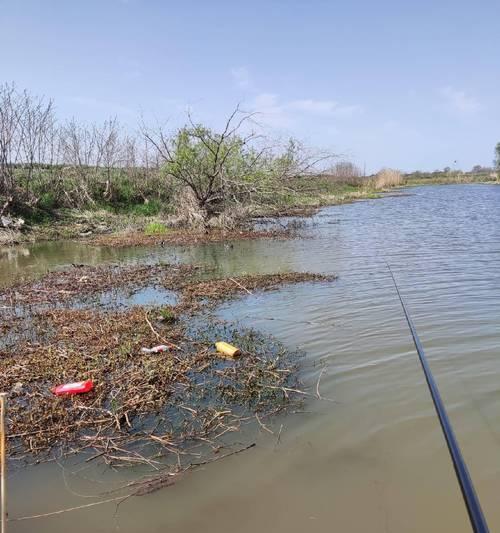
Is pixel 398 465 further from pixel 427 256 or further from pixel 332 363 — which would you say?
pixel 427 256

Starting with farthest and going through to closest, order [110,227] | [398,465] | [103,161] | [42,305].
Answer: [103,161]
[110,227]
[42,305]
[398,465]

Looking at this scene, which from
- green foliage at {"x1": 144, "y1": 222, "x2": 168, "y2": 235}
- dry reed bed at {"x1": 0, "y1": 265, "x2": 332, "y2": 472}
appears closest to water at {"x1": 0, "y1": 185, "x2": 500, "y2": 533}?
dry reed bed at {"x1": 0, "y1": 265, "x2": 332, "y2": 472}

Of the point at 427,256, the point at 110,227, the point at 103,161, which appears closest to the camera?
the point at 427,256

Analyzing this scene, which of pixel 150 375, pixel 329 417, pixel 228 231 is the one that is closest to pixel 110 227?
pixel 228 231

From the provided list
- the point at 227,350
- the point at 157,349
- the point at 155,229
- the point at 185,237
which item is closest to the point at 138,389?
the point at 157,349

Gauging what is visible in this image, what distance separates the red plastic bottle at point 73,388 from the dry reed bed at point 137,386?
0.23ft

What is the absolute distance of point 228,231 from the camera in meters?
19.6

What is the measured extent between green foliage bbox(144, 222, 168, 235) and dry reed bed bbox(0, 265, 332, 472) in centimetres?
1265

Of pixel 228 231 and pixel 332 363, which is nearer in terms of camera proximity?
pixel 332 363

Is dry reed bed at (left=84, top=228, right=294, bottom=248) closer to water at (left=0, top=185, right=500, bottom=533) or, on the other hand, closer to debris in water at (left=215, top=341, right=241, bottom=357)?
water at (left=0, top=185, right=500, bottom=533)

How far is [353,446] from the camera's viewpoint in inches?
146

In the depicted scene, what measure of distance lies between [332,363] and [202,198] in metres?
16.8

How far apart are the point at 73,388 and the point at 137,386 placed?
0.67 metres

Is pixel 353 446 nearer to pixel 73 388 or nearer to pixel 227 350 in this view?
pixel 227 350
